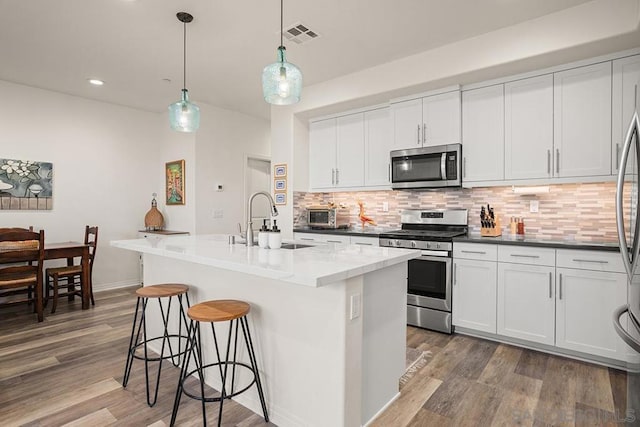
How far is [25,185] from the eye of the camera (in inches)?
173

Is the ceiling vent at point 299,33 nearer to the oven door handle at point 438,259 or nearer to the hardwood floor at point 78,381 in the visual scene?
the oven door handle at point 438,259

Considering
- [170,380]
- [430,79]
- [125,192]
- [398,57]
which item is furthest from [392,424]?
[125,192]

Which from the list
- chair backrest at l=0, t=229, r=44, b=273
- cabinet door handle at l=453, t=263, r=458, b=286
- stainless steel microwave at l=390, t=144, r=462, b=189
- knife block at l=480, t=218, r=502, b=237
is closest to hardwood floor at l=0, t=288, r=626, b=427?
cabinet door handle at l=453, t=263, r=458, b=286

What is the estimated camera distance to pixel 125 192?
5.39 meters

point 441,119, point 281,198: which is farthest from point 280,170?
point 441,119

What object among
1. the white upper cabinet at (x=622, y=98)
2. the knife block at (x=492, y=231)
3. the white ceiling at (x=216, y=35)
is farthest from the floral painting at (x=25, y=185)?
the white upper cabinet at (x=622, y=98)

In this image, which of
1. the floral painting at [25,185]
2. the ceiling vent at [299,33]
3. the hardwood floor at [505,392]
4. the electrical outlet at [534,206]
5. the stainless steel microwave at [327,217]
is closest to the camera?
the hardwood floor at [505,392]

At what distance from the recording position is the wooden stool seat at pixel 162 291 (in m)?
2.25

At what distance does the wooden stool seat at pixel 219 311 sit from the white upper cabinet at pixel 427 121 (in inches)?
105

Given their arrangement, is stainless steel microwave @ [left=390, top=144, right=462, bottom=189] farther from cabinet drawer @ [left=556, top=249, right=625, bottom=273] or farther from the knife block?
cabinet drawer @ [left=556, top=249, right=625, bottom=273]

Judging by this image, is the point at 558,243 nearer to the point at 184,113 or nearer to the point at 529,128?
the point at 529,128

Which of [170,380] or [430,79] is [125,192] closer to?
[170,380]

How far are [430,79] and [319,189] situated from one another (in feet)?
6.60

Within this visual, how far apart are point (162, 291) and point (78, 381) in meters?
0.94
